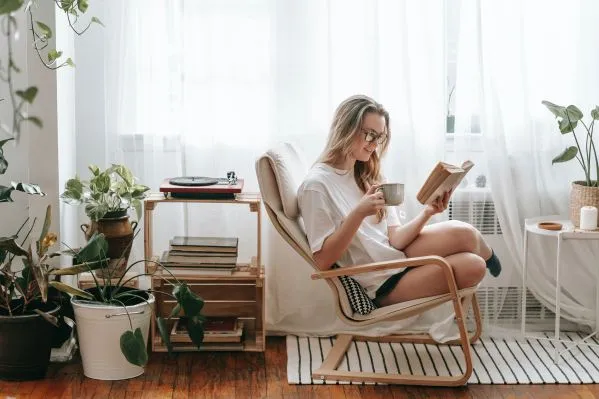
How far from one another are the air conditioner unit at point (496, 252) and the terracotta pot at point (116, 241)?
138cm

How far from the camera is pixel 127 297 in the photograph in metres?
3.23

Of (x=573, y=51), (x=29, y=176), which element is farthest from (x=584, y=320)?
(x=29, y=176)

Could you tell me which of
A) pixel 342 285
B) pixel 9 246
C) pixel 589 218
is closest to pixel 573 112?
pixel 589 218

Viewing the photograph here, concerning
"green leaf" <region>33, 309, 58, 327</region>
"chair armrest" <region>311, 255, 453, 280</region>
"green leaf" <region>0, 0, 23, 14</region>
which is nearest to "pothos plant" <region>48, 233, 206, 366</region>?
"green leaf" <region>33, 309, 58, 327</region>

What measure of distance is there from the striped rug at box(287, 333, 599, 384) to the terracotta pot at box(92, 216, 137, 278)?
754 mm

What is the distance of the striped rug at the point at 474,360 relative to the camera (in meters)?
→ 3.19

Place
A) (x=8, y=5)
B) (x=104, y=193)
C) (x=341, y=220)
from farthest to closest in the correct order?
1. (x=104, y=193)
2. (x=341, y=220)
3. (x=8, y=5)

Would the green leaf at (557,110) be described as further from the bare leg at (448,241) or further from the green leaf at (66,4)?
the green leaf at (66,4)

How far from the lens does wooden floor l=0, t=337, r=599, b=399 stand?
2.98 metres

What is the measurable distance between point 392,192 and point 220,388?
3.07 ft

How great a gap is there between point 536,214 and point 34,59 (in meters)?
2.16

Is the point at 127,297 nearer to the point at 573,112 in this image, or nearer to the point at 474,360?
the point at 474,360

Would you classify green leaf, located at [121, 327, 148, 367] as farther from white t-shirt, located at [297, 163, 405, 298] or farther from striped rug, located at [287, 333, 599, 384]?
white t-shirt, located at [297, 163, 405, 298]

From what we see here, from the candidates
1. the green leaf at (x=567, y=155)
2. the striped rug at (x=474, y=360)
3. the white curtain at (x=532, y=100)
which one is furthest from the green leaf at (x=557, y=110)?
the striped rug at (x=474, y=360)
